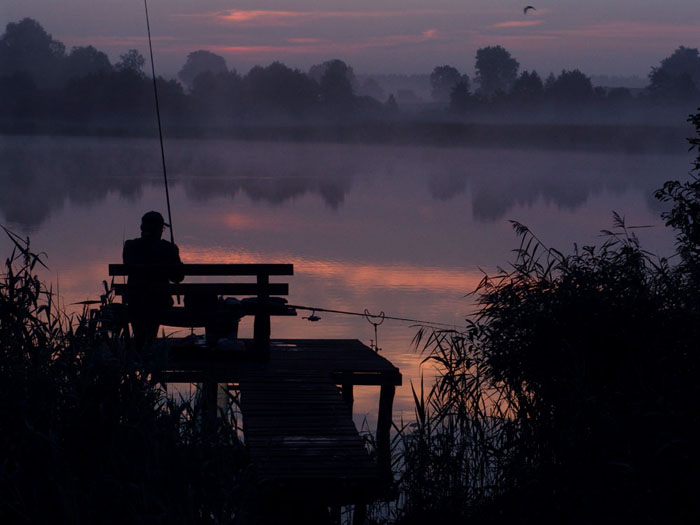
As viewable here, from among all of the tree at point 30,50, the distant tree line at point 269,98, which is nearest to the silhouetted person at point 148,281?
the distant tree line at point 269,98

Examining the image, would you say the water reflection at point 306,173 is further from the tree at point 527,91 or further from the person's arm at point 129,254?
the person's arm at point 129,254

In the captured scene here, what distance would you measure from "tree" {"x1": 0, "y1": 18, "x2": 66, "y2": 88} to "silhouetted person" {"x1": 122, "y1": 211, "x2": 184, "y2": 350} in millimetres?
156184

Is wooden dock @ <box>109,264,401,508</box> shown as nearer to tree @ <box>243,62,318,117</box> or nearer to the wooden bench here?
the wooden bench

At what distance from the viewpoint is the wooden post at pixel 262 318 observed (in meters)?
10.2

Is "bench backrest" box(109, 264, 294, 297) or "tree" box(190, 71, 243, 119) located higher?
"bench backrest" box(109, 264, 294, 297)

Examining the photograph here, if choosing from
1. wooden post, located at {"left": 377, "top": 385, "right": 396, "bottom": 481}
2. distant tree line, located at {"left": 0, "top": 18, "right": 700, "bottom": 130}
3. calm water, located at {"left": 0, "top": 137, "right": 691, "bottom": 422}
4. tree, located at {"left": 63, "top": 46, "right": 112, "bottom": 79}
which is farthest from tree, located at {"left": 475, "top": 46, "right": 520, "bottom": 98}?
wooden post, located at {"left": 377, "top": 385, "right": 396, "bottom": 481}

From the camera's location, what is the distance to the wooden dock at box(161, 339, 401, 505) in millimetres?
7246

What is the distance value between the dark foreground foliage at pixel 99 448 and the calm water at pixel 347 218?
4.86 meters

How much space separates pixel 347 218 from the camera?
146 feet

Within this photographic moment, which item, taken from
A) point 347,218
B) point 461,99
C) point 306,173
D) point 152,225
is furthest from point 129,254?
point 461,99

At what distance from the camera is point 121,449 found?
7.45 meters

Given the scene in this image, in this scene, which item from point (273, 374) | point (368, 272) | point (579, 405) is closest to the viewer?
point (579, 405)

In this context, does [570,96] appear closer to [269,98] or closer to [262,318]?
[269,98]

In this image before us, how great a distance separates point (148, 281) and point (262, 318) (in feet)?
3.89
